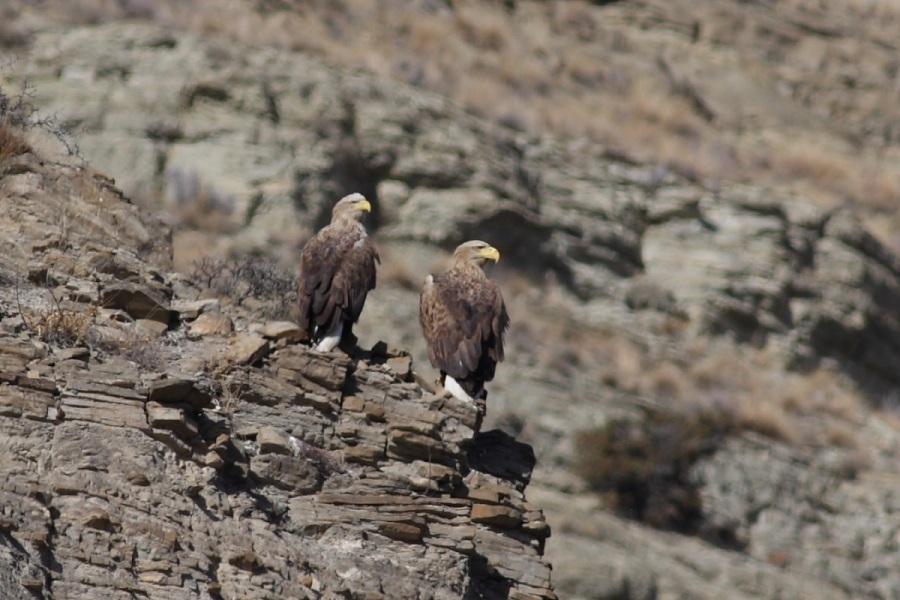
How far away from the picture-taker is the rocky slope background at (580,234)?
2261 cm

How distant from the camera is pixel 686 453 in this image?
24.0 meters

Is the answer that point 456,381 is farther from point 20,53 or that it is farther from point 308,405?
point 20,53

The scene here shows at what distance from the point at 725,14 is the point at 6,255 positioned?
34.3 m

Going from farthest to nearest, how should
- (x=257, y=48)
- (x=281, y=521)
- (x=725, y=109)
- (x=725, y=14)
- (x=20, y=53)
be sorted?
1. (x=725, y=14)
2. (x=725, y=109)
3. (x=257, y=48)
4. (x=20, y=53)
5. (x=281, y=521)

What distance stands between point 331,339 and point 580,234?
17454 mm

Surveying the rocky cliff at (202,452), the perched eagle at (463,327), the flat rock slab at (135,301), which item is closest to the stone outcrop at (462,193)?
the perched eagle at (463,327)

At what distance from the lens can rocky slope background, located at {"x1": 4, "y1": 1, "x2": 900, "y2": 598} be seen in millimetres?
22609

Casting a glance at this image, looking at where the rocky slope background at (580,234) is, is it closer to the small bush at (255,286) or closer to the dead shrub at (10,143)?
the small bush at (255,286)

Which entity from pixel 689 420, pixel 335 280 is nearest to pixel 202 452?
pixel 335 280

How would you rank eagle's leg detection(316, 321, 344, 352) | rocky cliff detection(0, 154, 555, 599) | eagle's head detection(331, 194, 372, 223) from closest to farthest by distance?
rocky cliff detection(0, 154, 555, 599)
eagle's leg detection(316, 321, 344, 352)
eagle's head detection(331, 194, 372, 223)

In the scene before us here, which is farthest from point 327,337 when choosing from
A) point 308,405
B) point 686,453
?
point 686,453

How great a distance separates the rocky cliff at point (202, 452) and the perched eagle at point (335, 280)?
1.41ft

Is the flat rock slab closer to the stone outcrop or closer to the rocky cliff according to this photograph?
the rocky cliff

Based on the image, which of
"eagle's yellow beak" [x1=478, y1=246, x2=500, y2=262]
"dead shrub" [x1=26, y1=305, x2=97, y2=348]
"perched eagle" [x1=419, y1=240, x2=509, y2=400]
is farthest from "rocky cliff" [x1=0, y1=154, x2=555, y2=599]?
"eagle's yellow beak" [x1=478, y1=246, x2=500, y2=262]
